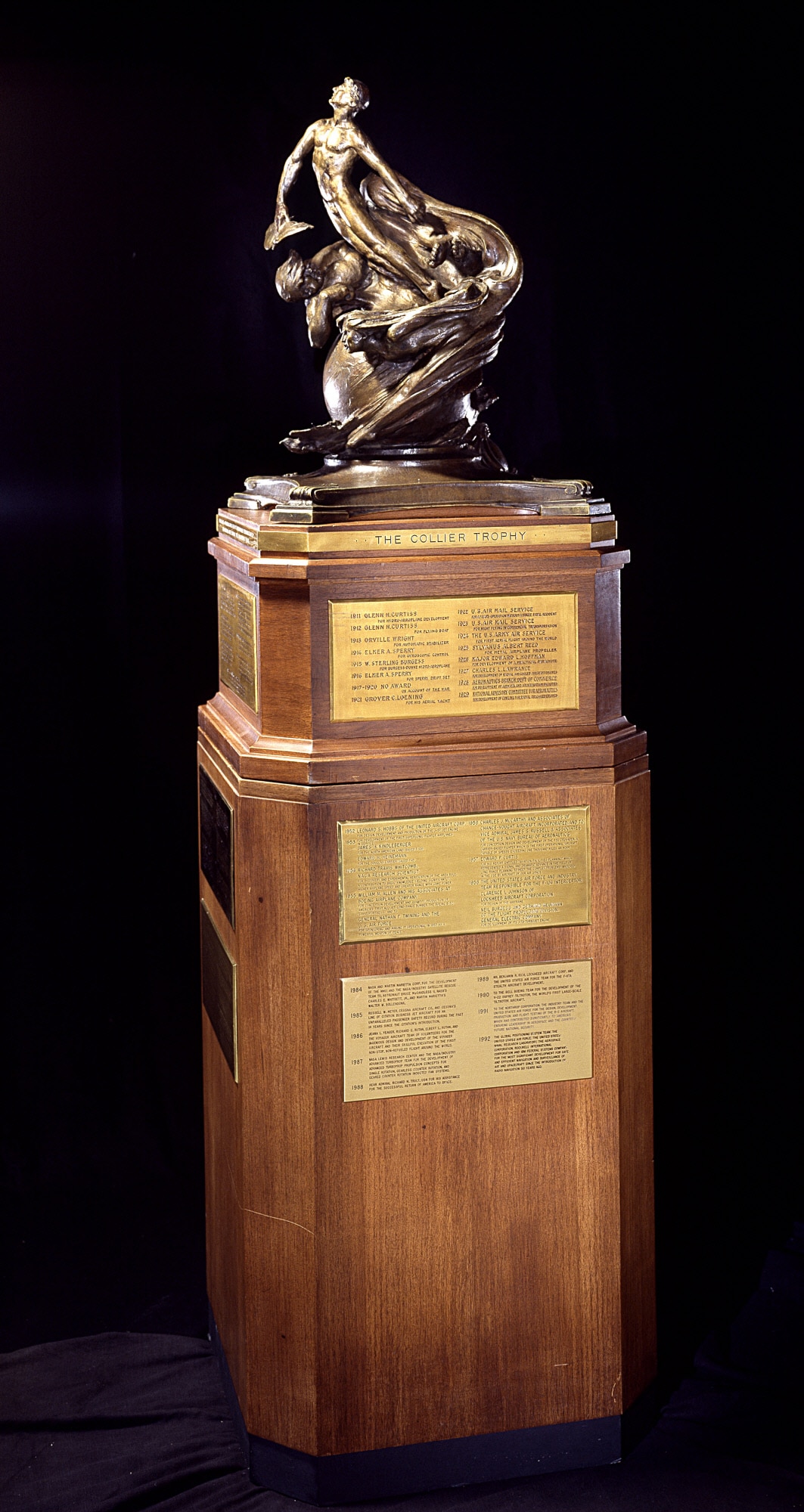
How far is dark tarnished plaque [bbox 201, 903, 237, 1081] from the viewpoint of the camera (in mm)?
2588

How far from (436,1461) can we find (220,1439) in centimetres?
40

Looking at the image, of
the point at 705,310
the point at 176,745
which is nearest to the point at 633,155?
the point at 705,310

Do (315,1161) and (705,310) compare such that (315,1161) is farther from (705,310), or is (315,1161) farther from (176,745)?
(705,310)

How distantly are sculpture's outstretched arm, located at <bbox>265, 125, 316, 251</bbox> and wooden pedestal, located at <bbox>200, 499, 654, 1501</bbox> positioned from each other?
0.53 meters

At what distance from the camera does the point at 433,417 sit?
2.66 metres

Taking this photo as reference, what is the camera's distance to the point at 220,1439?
280cm

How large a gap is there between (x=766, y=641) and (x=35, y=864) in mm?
1642

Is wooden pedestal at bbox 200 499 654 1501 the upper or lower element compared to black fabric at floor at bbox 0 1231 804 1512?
upper

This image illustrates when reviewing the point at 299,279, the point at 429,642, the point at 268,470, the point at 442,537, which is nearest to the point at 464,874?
the point at 429,642

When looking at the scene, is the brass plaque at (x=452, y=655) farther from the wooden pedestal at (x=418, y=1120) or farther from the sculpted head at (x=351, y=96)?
the sculpted head at (x=351, y=96)

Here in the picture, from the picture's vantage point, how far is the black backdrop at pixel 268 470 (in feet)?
11.0

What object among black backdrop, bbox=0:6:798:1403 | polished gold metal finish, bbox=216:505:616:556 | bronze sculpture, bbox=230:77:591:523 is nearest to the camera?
polished gold metal finish, bbox=216:505:616:556

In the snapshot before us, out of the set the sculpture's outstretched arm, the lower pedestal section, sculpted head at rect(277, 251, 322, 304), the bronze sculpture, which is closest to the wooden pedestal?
the lower pedestal section

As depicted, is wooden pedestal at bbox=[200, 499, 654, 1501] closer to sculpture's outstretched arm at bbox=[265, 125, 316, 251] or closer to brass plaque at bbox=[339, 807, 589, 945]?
brass plaque at bbox=[339, 807, 589, 945]
